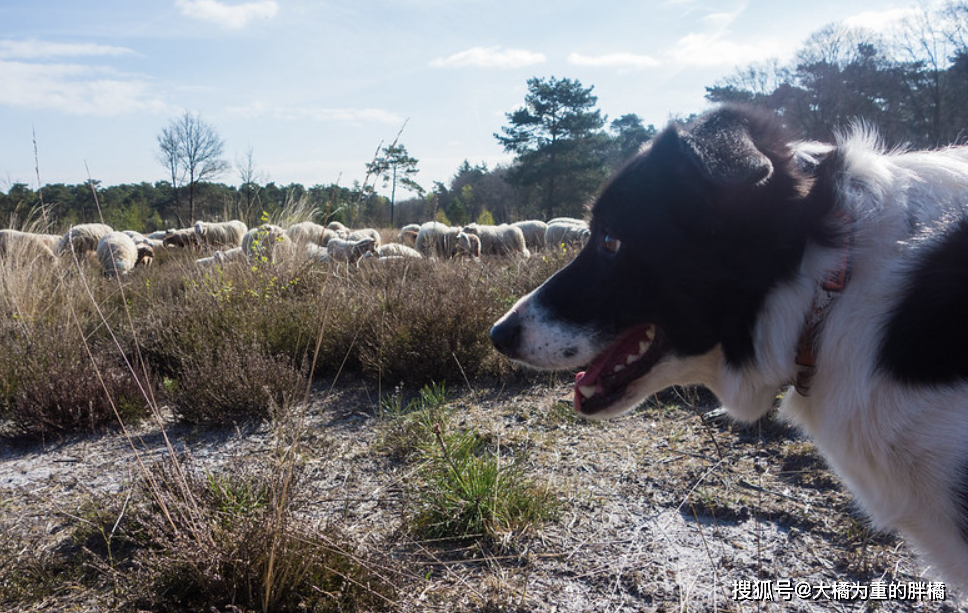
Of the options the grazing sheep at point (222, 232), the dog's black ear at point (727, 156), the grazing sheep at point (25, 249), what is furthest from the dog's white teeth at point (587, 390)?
the grazing sheep at point (222, 232)

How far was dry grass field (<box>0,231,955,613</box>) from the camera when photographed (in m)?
2.29

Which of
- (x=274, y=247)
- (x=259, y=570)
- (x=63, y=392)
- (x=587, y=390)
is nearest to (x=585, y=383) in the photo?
(x=587, y=390)

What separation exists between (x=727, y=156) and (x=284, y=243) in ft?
24.6

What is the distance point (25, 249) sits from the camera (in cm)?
900

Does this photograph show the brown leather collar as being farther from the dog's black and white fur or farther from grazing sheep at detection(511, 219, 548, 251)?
grazing sheep at detection(511, 219, 548, 251)

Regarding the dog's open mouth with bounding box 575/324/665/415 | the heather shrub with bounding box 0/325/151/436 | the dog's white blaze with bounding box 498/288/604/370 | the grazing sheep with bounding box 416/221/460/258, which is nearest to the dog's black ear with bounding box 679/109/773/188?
the dog's open mouth with bounding box 575/324/665/415

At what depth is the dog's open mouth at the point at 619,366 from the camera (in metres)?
2.16

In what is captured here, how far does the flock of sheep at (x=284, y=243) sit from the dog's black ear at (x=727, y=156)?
4.61 metres

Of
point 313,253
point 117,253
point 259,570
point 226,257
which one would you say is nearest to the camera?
point 259,570

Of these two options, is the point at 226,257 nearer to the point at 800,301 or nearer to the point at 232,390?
the point at 232,390

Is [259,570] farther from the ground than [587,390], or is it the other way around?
[587,390]

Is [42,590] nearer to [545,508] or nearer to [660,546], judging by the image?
[545,508]

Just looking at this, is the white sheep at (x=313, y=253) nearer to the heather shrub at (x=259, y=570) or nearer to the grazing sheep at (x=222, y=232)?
the heather shrub at (x=259, y=570)

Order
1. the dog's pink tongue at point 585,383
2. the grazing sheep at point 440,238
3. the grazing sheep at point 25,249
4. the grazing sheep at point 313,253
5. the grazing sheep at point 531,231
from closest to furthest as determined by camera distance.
→ the dog's pink tongue at point 585,383, the grazing sheep at point 313,253, the grazing sheep at point 25,249, the grazing sheep at point 440,238, the grazing sheep at point 531,231
